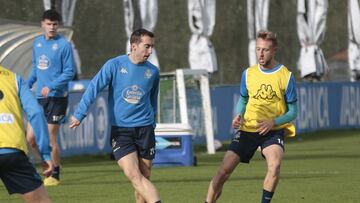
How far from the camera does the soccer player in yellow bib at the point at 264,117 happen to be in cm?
1246

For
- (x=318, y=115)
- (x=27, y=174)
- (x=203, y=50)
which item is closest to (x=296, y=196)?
(x=27, y=174)

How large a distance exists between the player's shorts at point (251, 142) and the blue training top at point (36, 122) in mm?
4066

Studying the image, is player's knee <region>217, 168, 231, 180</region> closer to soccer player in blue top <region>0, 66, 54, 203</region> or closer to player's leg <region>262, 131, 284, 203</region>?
player's leg <region>262, 131, 284, 203</region>

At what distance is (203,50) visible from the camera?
97.9 ft

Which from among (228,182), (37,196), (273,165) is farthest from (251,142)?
(228,182)

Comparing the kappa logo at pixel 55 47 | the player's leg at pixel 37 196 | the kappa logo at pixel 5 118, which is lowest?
the player's leg at pixel 37 196

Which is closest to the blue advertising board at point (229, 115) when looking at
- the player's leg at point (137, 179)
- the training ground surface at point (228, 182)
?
the training ground surface at point (228, 182)

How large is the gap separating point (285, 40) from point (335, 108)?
8.17 metres

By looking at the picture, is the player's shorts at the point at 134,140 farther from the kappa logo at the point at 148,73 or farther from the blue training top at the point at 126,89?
the kappa logo at the point at 148,73

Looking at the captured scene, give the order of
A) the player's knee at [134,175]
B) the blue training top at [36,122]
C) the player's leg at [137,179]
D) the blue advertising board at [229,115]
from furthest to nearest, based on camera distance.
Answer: the blue advertising board at [229,115] < the player's knee at [134,175] < the player's leg at [137,179] < the blue training top at [36,122]

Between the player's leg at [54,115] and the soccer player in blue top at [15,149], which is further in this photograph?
the player's leg at [54,115]

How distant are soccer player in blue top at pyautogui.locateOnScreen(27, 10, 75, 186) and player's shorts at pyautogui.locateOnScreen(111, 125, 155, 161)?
17.0 feet

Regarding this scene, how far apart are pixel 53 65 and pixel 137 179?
6.12 metres

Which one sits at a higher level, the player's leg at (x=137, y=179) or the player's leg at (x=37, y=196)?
the player's leg at (x=37, y=196)
